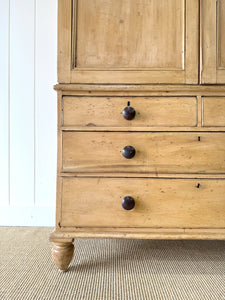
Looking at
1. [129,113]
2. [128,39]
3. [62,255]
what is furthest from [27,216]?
[128,39]

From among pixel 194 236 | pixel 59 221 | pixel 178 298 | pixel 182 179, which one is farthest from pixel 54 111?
pixel 178 298

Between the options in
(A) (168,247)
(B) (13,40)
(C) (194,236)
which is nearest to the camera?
(C) (194,236)

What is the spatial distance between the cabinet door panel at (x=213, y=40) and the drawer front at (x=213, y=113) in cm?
8

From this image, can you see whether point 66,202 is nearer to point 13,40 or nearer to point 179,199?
point 179,199

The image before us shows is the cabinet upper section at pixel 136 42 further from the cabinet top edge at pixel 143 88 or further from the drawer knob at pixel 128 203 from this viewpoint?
the drawer knob at pixel 128 203

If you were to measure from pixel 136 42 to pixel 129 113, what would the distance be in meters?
0.28

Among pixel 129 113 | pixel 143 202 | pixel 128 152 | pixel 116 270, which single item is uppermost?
pixel 129 113

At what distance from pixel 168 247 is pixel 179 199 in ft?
1.35

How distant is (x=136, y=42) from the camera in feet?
3.09

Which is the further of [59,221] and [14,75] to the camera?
[14,75]

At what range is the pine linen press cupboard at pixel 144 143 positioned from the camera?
91cm

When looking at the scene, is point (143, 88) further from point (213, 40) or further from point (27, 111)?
point (27, 111)

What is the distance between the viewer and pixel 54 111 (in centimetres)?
142

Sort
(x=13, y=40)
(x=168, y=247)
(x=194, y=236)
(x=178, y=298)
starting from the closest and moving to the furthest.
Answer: (x=178, y=298) → (x=194, y=236) → (x=168, y=247) → (x=13, y=40)
